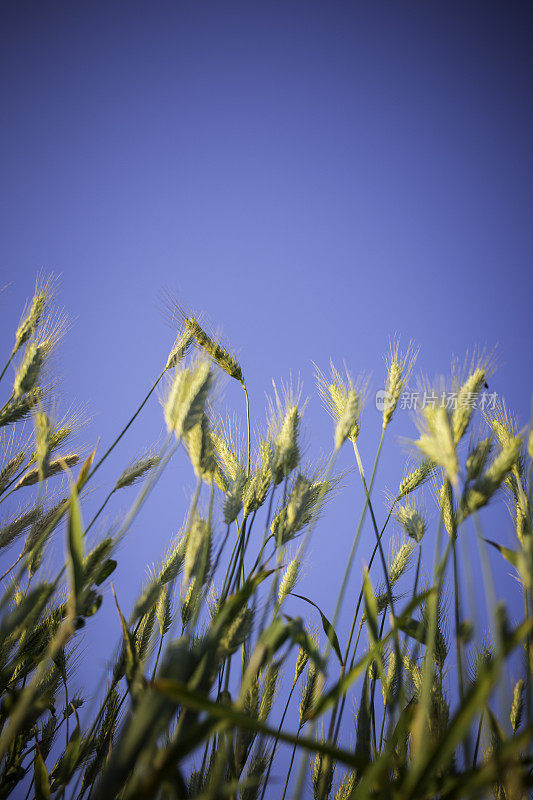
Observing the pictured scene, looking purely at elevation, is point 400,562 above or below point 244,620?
above

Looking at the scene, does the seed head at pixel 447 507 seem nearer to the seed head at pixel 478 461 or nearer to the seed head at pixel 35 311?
the seed head at pixel 478 461

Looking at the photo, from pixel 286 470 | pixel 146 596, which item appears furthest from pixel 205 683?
pixel 286 470

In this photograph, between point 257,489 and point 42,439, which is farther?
point 257,489

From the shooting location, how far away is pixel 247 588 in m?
0.66

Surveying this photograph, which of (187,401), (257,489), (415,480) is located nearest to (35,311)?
(187,401)

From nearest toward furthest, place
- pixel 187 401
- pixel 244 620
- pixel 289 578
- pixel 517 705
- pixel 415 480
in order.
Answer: pixel 244 620 < pixel 187 401 < pixel 289 578 < pixel 517 705 < pixel 415 480

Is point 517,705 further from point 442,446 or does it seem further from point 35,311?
point 35,311

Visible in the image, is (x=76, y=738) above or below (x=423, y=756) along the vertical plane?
below

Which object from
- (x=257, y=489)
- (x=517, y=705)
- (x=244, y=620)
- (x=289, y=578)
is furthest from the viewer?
(x=517, y=705)

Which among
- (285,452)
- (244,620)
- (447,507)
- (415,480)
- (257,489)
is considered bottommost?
(244,620)

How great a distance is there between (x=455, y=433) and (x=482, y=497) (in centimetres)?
23

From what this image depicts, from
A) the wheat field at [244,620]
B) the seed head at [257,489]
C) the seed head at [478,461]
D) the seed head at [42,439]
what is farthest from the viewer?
the seed head at [257,489]

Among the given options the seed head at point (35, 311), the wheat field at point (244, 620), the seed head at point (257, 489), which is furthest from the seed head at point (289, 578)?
the seed head at point (35, 311)

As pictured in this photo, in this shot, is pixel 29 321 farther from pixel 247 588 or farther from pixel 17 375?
pixel 247 588
